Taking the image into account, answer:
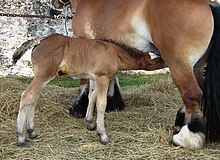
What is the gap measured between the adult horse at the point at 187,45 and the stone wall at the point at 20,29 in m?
6.06

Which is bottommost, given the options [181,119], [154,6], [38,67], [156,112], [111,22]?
[156,112]

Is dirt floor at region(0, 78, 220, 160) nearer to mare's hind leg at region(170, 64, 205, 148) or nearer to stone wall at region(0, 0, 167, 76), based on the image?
mare's hind leg at region(170, 64, 205, 148)

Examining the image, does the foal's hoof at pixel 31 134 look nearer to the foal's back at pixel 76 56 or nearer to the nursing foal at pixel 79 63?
the nursing foal at pixel 79 63

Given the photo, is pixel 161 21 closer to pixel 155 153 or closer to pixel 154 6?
pixel 154 6

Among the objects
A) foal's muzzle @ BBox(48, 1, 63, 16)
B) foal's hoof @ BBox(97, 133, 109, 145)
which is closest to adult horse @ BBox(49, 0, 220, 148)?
foal's hoof @ BBox(97, 133, 109, 145)

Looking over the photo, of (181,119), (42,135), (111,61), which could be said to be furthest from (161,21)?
(42,135)

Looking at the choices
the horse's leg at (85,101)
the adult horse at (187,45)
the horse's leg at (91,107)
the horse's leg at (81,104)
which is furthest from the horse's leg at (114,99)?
the adult horse at (187,45)

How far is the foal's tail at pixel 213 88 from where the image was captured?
3.81 metres

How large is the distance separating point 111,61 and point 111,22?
0.55 meters

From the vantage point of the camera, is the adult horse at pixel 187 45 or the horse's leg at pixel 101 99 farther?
the horse's leg at pixel 101 99

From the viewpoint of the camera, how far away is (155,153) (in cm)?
365

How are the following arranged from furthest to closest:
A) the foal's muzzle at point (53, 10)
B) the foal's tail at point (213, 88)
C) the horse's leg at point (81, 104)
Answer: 1. the foal's muzzle at point (53, 10)
2. the horse's leg at point (81, 104)
3. the foal's tail at point (213, 88)

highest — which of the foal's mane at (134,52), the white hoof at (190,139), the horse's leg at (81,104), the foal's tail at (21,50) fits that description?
the foal's mane at (134,52)

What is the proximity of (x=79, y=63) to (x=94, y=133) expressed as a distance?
0.76m
